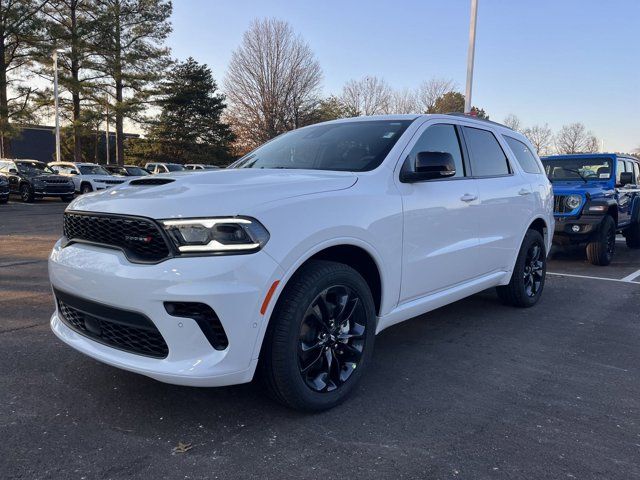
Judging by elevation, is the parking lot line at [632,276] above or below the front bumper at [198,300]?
below

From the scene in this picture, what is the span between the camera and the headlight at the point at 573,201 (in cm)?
823

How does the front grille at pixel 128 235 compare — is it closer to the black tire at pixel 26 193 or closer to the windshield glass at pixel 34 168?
the black tire at pixel 26 193

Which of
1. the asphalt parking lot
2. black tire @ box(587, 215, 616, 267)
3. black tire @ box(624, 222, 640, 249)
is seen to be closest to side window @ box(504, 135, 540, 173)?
the asphalt parking lot

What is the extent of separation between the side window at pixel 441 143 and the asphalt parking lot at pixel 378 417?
1.52 meters

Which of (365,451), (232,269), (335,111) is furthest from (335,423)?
(335,111)

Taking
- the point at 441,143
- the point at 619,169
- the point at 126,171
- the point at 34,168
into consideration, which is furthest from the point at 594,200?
the point at 126,171

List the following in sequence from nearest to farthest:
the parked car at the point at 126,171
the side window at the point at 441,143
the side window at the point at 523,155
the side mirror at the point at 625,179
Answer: the side window at the point at 441,143
the side window at the point at 523,155
the side mirror at the point at 625,179
the parked car at the point at 126,171

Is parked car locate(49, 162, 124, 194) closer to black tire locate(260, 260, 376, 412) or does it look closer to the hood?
the hood

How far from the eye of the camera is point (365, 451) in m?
2.58

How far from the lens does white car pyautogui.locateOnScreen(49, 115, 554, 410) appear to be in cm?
247

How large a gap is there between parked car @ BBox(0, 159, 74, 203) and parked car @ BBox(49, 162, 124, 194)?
1132 mm

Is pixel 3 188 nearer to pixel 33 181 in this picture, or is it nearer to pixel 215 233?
pixel 33 181

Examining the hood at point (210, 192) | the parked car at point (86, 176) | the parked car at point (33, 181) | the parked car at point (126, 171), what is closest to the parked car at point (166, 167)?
the parked car at point (126, 171)

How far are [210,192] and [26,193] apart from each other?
71.8 ft
